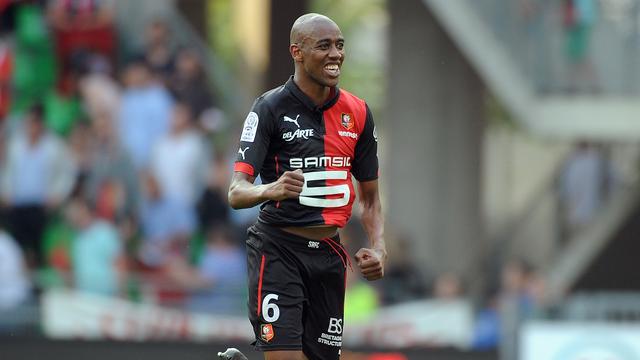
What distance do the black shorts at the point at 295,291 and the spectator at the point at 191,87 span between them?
8.48 metres

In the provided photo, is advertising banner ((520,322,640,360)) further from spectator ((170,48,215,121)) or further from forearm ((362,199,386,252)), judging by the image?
forearm ((362,199,386,252))

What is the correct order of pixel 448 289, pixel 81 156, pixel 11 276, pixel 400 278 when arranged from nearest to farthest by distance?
pixel 448 289 → pixel 11 276 → pixel 400 278 → pixel 81 156

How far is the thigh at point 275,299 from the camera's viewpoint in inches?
316

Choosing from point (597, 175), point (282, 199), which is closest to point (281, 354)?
point (282, 199)

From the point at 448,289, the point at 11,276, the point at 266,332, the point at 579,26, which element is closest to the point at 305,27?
the point at 266,332

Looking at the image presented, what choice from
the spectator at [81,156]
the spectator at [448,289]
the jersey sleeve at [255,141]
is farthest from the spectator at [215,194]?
the jersey sleeve at [255,141]

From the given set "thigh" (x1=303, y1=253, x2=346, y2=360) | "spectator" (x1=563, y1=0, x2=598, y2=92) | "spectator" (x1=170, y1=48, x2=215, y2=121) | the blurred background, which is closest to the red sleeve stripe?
"thigh" (x1=303, y1=253, x2=346, y2=360)

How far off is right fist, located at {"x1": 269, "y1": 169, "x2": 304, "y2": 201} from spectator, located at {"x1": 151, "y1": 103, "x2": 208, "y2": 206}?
29.1ft

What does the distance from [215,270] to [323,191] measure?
8221 mm

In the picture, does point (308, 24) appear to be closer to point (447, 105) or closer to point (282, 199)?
point (282, 199)

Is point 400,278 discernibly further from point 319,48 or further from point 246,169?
point 319,48

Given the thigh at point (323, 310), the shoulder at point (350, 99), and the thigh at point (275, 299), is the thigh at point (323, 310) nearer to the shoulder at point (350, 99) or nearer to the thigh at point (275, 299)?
the thigh at point (275, 299)

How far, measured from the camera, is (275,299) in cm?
807

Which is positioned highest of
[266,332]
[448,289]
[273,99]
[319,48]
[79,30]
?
[79,30]
